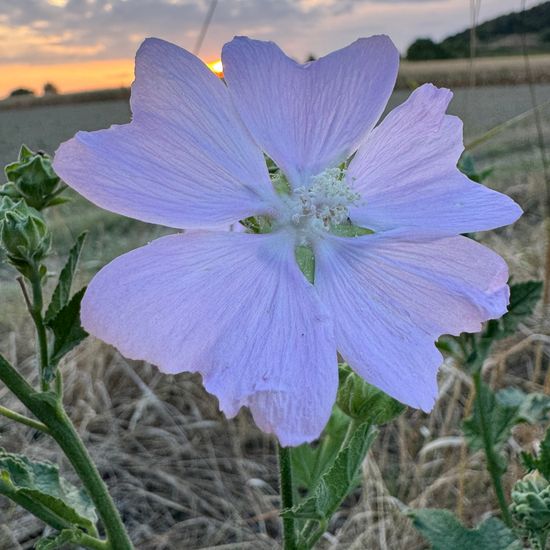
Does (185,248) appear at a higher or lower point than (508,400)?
higher

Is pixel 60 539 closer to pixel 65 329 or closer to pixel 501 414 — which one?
pixel 65 329

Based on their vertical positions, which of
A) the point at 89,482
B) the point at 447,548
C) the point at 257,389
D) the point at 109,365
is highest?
the point at 257,389

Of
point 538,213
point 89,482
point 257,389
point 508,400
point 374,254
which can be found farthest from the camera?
point 538,213

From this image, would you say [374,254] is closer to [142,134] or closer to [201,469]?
[142,134]

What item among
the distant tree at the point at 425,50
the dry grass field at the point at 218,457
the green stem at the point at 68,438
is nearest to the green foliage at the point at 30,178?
the green stem at the point at 68,438

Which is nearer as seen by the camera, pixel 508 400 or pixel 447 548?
pixel 447 548

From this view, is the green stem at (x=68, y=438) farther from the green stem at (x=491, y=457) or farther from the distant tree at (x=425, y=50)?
the distant tree at (x=425, y=50)

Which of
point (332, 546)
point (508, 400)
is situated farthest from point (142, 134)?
point (332, 546)
